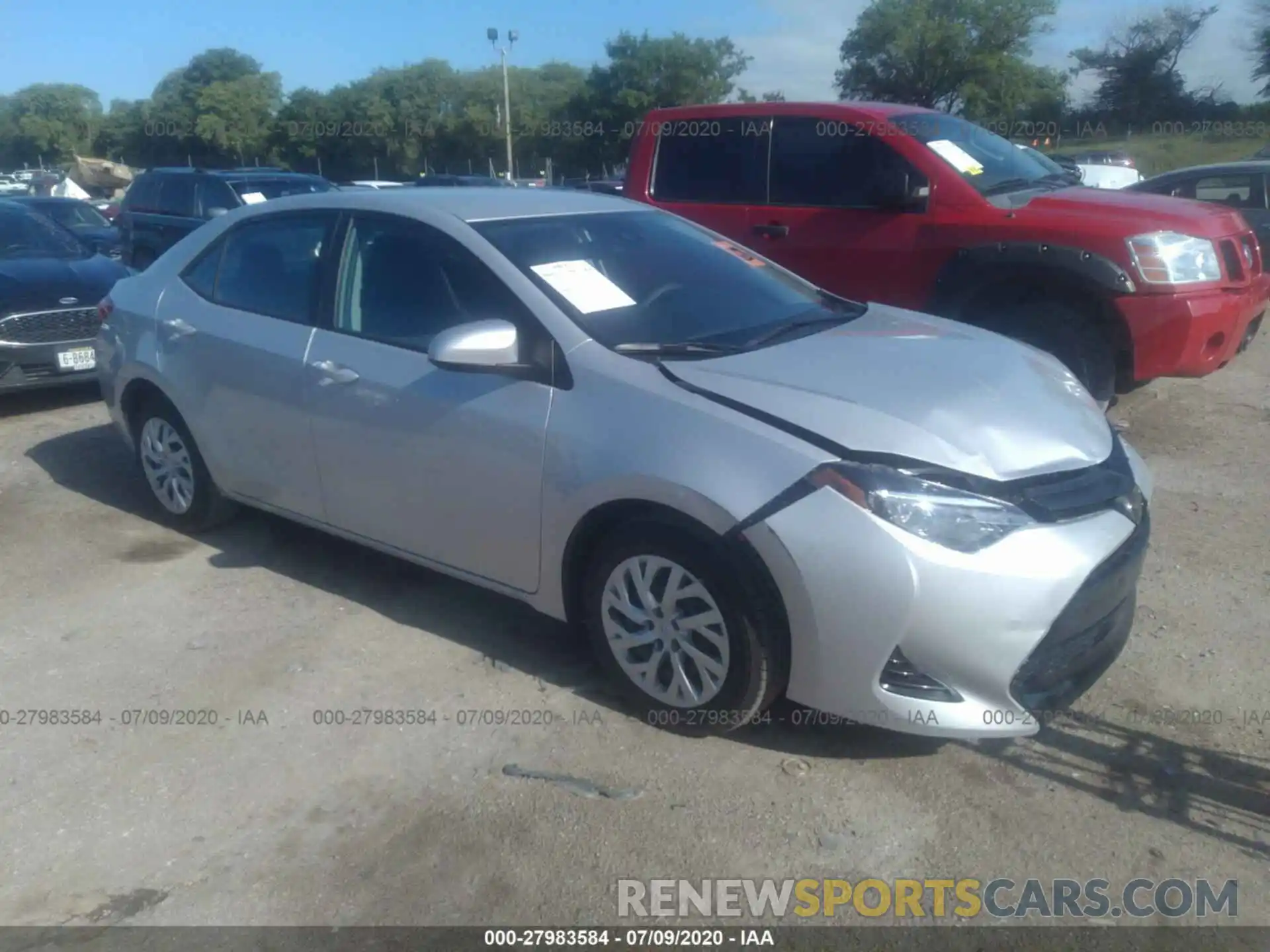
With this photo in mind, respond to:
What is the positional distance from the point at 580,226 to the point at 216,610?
2.20 metres

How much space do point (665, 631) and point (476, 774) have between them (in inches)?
29.0

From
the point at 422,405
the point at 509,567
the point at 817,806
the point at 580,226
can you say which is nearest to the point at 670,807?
the point at 817,806

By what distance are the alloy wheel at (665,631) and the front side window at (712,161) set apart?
14.4 feet

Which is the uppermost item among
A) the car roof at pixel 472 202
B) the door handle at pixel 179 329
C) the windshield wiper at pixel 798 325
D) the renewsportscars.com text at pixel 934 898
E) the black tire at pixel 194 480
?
the car roof at pixel 472 202

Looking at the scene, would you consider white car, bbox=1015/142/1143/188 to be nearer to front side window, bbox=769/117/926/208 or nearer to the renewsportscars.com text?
front side window, bbox=769/117/926/208

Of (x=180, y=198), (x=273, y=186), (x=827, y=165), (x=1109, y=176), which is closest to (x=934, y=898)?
(x=827, y=165)

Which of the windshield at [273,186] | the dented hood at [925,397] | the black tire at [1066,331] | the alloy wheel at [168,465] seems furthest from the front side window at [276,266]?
the windshield at [273,186]

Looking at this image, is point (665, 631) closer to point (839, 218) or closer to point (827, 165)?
point (839, 218)

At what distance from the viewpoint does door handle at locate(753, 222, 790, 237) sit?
281 inches

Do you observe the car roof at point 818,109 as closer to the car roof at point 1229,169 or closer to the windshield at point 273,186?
the car roof at point 1229,169

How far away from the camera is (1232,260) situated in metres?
6.43

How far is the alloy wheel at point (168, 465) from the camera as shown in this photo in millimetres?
5402

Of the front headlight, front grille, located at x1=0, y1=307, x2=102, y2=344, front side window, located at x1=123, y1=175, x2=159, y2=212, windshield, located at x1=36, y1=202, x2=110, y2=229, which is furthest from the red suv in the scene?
windshield, located at x1=36, y1=202, x2=110, y2=229

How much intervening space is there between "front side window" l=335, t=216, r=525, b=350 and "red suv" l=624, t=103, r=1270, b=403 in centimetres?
336
